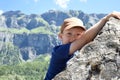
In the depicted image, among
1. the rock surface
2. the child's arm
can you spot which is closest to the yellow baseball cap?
the child's arm

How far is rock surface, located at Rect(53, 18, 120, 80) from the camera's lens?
6242 millimetres

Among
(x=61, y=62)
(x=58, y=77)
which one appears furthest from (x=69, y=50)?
(x=58, y=77)

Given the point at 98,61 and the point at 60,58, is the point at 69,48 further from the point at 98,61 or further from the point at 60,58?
the point at 98,61

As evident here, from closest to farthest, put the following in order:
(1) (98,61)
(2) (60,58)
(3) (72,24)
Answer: (1) (98,61) < (2) (60,58) < (3) (72,24)

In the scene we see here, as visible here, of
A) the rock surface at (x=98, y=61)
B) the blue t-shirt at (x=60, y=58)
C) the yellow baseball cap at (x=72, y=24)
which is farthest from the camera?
the yellow baseball cap at (x=72, y=24)

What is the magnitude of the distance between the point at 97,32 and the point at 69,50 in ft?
2.36

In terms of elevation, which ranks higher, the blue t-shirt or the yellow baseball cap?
the yellow baseball cap

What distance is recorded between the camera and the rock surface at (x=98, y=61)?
20.5 ft

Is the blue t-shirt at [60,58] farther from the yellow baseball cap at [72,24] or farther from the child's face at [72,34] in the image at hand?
the yellow baseball cap at [72,24]

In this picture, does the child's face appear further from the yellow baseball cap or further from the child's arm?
the child's arm

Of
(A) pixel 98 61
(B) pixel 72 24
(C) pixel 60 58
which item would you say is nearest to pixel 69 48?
(C) pixel 60 58

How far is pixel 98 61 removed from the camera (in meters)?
6.49

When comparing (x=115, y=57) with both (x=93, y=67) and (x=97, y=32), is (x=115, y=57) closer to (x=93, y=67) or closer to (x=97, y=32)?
(x=93, y=67)

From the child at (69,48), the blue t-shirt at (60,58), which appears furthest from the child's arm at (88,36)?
the blue t-shirt at (60,58)
